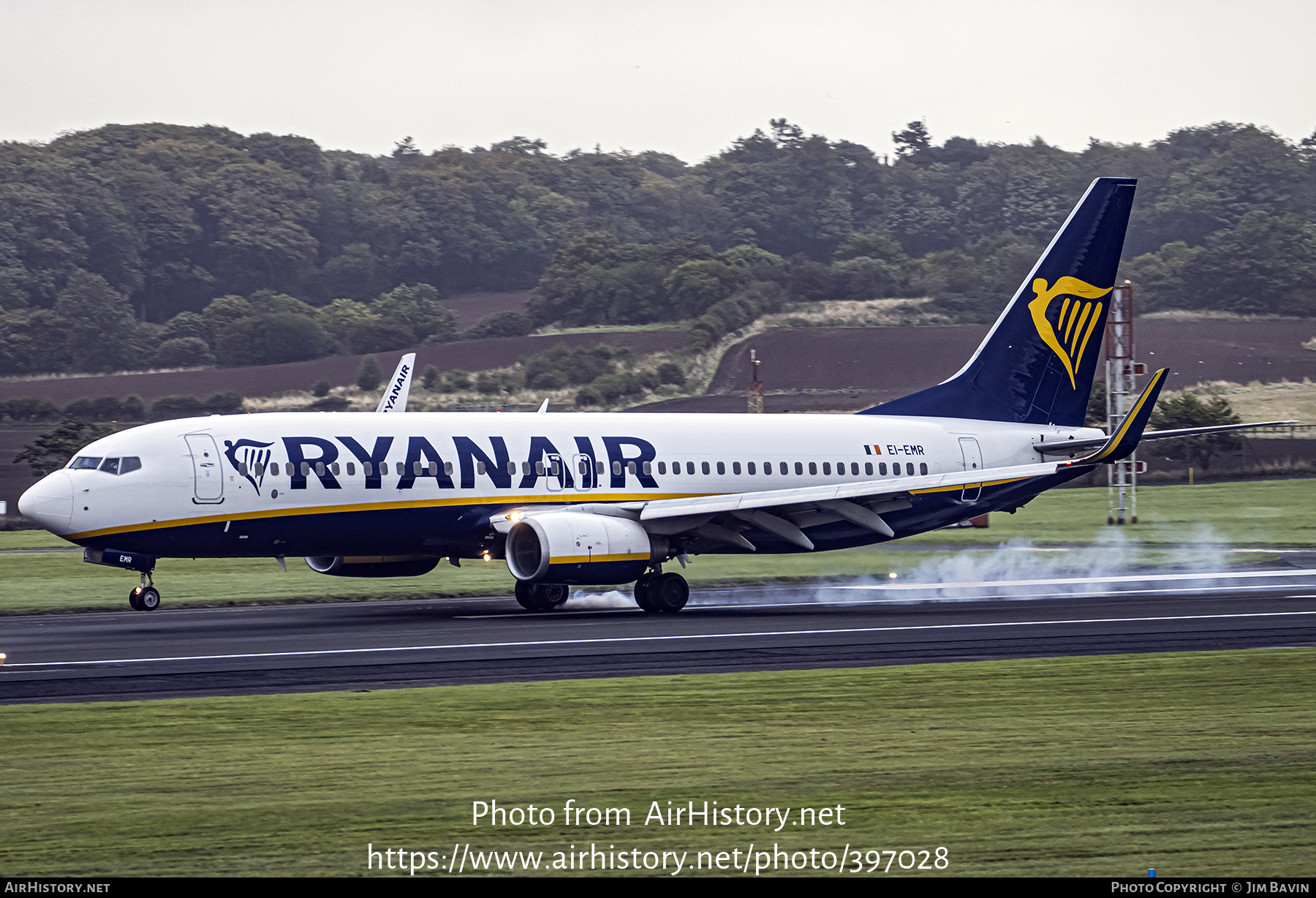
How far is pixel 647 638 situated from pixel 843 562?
14.9 metres

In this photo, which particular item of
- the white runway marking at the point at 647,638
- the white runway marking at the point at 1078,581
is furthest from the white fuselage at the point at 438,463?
the white runway marking at the point at 647,638

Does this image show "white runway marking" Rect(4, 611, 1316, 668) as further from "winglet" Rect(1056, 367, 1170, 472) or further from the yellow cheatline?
the yellow cheatline

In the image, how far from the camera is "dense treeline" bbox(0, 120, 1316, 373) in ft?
388

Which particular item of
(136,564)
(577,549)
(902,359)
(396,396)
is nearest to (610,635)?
(577,549)

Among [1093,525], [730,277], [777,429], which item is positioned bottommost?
[1093,525]

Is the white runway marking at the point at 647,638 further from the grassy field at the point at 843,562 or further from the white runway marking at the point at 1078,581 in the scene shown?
the grassy field at the point at 843,562

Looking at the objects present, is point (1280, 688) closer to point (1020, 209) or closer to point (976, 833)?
point (976, 833)

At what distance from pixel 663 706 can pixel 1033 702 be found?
13.5ft

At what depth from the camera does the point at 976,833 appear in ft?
35.8

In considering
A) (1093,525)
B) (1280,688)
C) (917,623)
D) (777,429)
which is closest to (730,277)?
(1093,525)

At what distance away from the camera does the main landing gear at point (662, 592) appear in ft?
106

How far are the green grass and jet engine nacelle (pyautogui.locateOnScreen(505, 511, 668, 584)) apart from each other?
1022cm

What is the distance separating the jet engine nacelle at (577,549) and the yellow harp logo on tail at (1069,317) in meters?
13.1

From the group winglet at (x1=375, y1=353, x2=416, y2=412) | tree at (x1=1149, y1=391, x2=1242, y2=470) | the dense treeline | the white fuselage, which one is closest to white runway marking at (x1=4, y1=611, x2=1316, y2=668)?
the white fuselage
